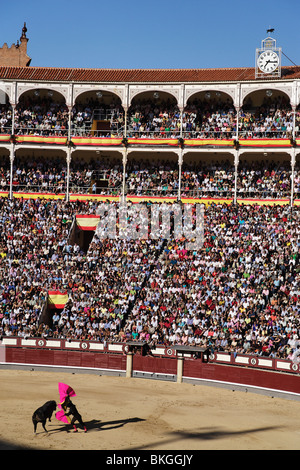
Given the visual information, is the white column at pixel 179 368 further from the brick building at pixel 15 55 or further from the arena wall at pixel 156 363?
the brick building at pixel 15 55

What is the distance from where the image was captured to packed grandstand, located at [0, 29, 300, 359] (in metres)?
30.0

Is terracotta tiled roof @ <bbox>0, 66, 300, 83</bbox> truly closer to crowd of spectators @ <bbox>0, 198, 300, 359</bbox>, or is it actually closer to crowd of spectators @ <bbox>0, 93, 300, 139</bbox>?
crowd of spectators @ <bbox>0, 93, 300, 139</bbox>

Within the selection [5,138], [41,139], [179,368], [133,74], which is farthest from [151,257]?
[133,74]

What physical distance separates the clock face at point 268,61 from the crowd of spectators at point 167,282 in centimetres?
904

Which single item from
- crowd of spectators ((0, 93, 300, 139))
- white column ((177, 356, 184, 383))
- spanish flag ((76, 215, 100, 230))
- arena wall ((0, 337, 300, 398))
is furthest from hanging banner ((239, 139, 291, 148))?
white column ((177, 356, 184, 383))

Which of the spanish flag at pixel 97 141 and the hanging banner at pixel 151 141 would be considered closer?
the hanging banner at pixel 151 141

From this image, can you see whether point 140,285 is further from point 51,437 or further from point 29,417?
point 51,437

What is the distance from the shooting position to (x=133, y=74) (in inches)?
1741

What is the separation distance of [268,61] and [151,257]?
47.7 feet

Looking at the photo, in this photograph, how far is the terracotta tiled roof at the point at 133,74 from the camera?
42312 mm

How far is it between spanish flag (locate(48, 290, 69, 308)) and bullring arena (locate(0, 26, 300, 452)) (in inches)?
2.6

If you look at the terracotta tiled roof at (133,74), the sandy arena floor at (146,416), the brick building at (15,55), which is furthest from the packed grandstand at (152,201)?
the brick building at (15,55)

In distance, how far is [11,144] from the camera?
43.2 metres
